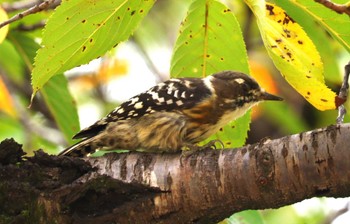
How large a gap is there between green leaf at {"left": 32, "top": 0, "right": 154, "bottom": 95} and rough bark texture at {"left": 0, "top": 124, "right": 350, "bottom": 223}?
341 mm

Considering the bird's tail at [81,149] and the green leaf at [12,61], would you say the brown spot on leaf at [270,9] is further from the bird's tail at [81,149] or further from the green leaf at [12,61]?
the green leaf at [12,61]

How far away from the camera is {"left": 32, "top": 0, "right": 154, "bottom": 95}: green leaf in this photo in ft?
8.91

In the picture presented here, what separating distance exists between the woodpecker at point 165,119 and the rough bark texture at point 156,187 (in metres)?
0.84

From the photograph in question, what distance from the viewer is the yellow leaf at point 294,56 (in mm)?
2475

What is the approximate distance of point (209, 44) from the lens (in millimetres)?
3283

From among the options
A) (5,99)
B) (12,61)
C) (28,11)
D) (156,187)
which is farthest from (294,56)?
(5,99)

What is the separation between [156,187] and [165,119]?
3.33ft

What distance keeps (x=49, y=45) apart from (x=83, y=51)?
127mm

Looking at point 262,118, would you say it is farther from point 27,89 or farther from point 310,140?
point 310,140

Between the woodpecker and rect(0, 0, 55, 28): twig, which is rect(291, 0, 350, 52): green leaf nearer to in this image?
rect(0, 0, 55, 28): twig

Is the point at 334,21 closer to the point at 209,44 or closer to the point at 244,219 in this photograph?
the point at 209,44

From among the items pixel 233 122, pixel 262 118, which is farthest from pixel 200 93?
pixel 262 118

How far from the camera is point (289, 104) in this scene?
6.10 metres

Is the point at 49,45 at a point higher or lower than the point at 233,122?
higher
